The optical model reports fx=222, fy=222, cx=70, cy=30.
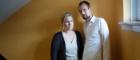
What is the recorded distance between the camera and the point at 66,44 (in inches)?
82.6

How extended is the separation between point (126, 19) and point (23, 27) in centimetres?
104

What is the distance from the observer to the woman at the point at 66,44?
209 centimetres

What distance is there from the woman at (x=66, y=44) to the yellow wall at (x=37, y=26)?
0.17m

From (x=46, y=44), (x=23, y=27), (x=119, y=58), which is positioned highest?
(x=23, y=27)

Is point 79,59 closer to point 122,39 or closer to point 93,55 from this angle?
point 93,55

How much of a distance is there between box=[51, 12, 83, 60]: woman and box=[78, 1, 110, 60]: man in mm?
120

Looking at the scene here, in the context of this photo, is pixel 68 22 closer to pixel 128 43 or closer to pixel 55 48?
pixel 55 48

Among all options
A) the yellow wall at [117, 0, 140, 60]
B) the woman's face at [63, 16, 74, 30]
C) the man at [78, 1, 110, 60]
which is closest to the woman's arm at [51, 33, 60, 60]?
the woman's face at [63, 16, 74, 30]

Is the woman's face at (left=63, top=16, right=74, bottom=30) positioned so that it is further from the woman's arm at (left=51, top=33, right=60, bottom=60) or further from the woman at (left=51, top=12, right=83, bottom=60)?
the woman's arm at (left=51, top=33, right=60, bottom=60)

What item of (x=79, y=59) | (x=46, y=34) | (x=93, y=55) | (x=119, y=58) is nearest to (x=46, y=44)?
(x=46, y=34)

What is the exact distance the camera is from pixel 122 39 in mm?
2012

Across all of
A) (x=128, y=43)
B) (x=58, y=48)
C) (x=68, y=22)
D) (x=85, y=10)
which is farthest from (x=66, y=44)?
(x=128, y=43)

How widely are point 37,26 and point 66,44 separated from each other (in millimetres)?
391

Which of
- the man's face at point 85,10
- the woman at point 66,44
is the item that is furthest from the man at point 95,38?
the woman at point 66,44
